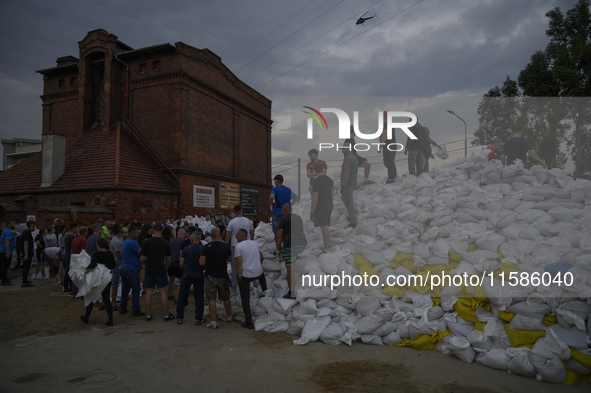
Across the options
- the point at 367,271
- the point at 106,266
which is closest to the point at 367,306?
the point at 367,271

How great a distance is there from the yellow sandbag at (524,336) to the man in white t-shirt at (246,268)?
11.9 ft

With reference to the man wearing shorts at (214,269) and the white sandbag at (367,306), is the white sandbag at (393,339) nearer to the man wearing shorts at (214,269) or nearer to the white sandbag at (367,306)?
the white sandbag at (367,306)

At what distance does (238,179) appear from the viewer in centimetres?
2056

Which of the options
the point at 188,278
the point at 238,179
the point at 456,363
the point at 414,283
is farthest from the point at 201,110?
the point at 456,363

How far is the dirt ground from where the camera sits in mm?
3475

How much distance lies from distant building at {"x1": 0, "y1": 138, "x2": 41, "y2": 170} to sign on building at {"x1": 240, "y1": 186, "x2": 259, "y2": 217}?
26241 mm

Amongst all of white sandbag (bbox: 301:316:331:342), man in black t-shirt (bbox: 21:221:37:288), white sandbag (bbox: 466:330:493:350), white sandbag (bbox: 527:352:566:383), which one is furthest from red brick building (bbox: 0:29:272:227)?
white sandbag (bbox: 527:352:566:383)

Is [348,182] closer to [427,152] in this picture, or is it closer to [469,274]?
[469,274]

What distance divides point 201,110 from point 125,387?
1637cm

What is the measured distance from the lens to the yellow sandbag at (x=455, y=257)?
5070mm

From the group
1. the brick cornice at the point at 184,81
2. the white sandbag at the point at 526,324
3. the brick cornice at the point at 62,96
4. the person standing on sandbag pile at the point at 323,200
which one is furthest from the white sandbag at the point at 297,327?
the brick cornice at the point at 62,96

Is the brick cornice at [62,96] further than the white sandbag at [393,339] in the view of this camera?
Yes

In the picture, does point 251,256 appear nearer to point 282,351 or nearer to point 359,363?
point 282,351

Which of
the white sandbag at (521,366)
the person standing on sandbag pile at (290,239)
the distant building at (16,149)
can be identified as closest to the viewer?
the white sandbag at (521,366)
